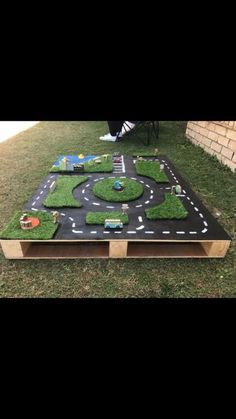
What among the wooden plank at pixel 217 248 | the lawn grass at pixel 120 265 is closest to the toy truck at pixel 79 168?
the lawn grass at pixel 120 265

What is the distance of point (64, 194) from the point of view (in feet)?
22.4

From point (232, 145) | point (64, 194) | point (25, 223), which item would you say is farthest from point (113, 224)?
point (232, 145)

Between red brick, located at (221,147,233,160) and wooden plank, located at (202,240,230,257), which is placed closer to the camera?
wooden plank, located at (202,240,230,257)

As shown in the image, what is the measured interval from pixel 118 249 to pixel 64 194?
91.0 inches

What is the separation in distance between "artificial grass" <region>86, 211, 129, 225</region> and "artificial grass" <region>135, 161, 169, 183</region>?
226cm

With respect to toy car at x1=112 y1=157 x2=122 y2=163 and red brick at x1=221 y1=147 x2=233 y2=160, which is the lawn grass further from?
toy car at x1=112 y1=157 x2=122 y2=163

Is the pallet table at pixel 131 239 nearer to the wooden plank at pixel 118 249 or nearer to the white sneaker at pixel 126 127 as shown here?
the wooden plank at pixel 118 249

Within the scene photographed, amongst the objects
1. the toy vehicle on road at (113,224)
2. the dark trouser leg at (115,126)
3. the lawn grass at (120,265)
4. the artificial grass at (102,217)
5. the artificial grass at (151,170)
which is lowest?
the lawn grass at (120,265)

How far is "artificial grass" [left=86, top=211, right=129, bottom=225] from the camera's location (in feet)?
18.7

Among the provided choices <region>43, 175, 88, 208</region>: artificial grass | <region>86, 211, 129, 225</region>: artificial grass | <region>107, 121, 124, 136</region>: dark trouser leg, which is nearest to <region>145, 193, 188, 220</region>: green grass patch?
<region>86, 211, 129, 225</region>: artificial grass

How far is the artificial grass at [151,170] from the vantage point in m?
7.88

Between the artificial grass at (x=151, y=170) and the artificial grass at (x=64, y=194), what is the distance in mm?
1782

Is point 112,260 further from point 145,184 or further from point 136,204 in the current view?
point 145,184
